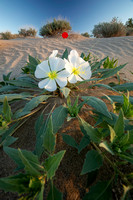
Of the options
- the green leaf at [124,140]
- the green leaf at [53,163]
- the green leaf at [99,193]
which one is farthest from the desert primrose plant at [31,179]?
the green leaf at [124,140]

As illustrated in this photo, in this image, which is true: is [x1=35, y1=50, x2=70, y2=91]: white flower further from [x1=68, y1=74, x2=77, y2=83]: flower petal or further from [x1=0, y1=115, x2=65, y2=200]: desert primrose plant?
[x1=0, y1=115, x2=65, y2=200]: desert primrose plant

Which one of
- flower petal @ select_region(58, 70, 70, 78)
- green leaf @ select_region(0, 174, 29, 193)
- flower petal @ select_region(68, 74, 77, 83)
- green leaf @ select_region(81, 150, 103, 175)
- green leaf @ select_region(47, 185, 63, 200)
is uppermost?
flower petal @ select_region(58, 70, 70, 78)

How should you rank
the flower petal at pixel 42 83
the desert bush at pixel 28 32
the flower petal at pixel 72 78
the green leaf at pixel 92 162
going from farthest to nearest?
the desert bush at pixel 28 32 → the flower petal at pixel 72 78 → the flower petal at pixel 42 83 → the green leaf at pixel 92 162

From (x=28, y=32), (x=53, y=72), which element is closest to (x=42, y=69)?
(x=53, y=72)

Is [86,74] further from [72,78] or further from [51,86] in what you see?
[51,86]

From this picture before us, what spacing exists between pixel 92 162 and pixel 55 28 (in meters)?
9.58

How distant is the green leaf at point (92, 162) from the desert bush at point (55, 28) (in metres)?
9.09

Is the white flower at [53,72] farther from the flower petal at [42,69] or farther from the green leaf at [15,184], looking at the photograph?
the green leaf at [15,184]

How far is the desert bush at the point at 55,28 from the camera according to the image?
27.3 feet

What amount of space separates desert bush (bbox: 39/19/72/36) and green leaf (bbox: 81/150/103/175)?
909 cm

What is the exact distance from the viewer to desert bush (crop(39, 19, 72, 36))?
8318mm

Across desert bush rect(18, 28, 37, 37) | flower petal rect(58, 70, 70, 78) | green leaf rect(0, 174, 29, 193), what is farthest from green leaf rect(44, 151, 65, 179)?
desert bush rect(18, 28, 37, 37)

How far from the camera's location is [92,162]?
596mm

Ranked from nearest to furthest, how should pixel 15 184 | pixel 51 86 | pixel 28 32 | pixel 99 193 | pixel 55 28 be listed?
pixel 15 184, pixel 99 193, pixel 51 86, pixel 55 28, pixel 28 32
